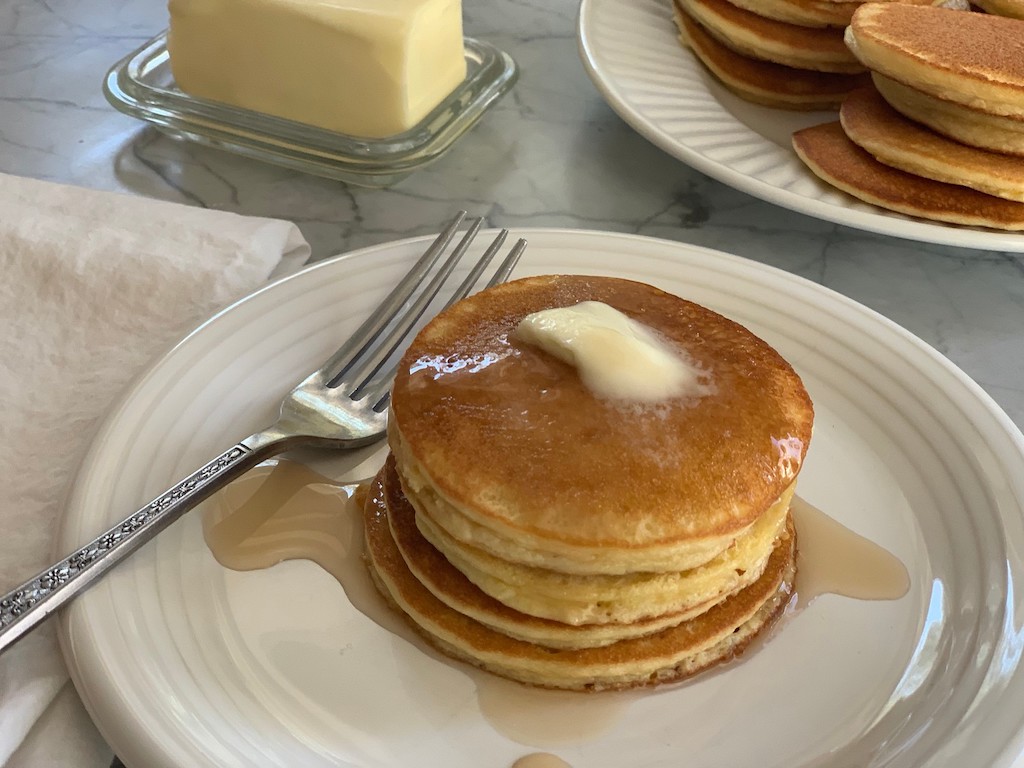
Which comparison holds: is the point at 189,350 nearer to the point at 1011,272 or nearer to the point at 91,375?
the point at 91,375

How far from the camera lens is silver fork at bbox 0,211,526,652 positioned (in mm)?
780

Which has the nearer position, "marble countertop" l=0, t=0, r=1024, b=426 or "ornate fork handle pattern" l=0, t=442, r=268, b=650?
"ornate fork handle pattern" l=0, t=442, r=268, b=650

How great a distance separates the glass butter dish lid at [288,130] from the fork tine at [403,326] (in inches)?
17.3

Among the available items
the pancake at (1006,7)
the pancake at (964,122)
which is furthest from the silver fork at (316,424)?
the pancake at (1006,7)

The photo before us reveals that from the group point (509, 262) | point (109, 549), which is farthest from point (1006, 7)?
point (109, 549)

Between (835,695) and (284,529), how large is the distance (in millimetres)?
539

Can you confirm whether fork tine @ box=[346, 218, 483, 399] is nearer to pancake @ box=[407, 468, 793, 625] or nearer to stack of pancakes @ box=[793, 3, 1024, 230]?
pancake @ box=[407, 468, 793, 625]

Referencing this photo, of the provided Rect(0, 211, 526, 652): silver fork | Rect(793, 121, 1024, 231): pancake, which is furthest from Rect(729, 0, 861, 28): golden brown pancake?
Rect(0, 211, 526, 652): silver fork

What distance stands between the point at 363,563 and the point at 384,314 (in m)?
0.34

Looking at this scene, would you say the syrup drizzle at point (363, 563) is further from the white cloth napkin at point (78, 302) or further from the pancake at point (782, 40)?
the pancake at point (782, 40)

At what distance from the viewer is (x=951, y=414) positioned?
1016mm

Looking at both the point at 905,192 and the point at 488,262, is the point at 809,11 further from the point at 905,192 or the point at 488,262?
the point at 488,262

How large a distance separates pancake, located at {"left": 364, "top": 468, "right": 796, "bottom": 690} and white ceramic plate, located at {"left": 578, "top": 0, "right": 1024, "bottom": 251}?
2.26ft

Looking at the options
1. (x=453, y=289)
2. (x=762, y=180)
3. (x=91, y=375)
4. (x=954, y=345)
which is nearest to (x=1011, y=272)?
(x=954, y=345)
